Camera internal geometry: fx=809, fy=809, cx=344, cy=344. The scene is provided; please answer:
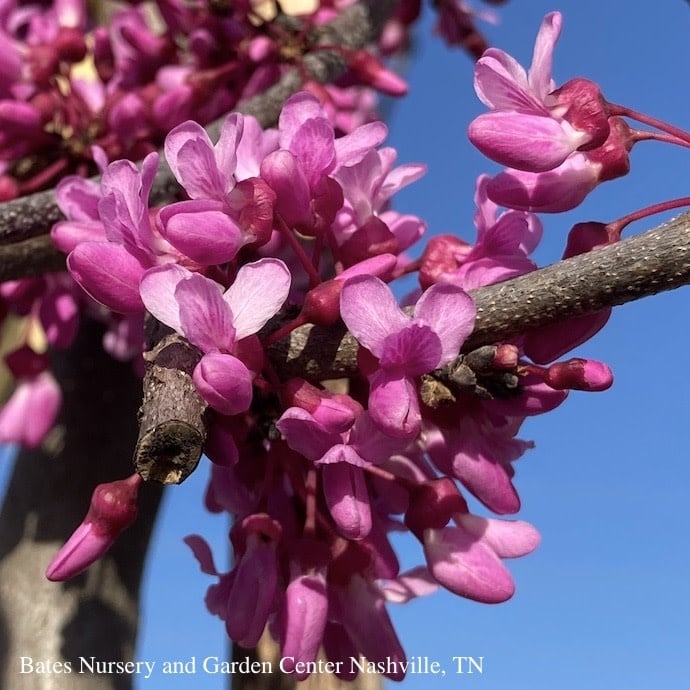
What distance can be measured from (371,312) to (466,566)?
302 mm

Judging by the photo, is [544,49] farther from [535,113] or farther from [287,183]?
[287,183]

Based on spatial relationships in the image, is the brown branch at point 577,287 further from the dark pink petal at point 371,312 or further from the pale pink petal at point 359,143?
the pale pink petal at point 359,143

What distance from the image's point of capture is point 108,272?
0.64 metres

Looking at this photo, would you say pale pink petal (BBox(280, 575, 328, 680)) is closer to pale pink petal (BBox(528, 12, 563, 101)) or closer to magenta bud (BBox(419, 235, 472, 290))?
magenta bud (BBox(419, 235, 472, 290))

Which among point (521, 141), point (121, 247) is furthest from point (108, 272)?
point (521, 141)

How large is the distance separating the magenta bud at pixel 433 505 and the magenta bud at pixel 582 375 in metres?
0.17

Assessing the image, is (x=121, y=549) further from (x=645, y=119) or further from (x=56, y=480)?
(x=645, y=119)

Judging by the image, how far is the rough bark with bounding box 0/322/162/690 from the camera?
1236 millimetres

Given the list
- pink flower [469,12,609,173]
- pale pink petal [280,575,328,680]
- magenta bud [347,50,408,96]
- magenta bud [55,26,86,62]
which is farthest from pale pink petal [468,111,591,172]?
magenta bud [55,26,86,62]

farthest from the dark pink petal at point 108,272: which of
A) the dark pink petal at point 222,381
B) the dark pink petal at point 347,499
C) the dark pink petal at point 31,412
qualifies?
the dark pink petal at point 31,412

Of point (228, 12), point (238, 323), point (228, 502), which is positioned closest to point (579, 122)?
point (238, 323)

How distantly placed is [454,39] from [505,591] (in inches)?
68.1

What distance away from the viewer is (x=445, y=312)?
599 mm

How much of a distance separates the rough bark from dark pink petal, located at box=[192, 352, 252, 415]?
84 centimetres
